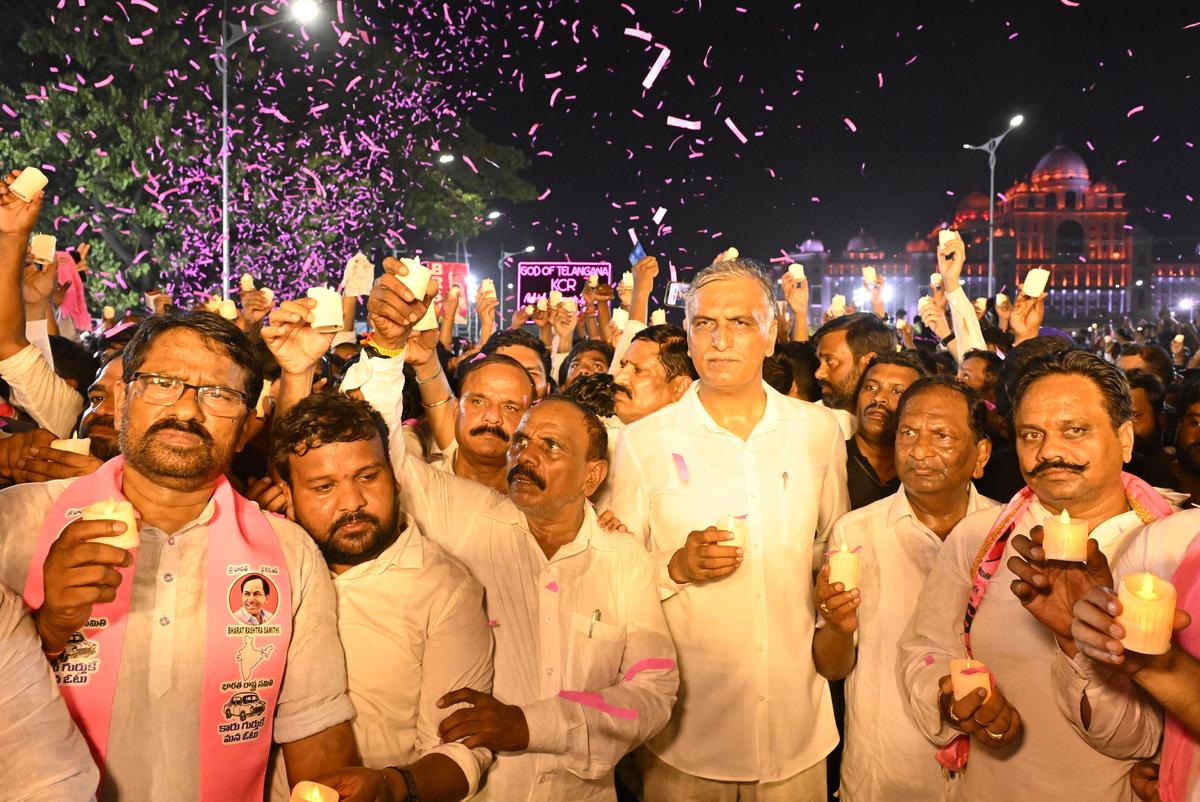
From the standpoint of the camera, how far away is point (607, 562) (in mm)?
3492

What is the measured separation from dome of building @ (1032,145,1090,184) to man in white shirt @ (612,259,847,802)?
128 meters

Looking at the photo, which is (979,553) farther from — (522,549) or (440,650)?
(440,650)

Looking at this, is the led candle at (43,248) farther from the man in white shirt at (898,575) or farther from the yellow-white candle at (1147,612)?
the yellow-white candle at (1147,612)

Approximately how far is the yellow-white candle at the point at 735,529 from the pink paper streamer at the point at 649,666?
0.43 metres

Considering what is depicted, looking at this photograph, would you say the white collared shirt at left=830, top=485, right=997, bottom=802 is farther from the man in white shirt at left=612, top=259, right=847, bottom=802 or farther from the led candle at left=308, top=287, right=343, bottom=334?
the led candle at left=308, top=287, right=343, bottom=334

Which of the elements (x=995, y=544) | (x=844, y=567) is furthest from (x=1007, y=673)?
(x=844, y=567)

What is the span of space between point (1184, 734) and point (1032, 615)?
527 mm

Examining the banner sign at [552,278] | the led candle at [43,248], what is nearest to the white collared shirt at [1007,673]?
the led candle at [43,248]

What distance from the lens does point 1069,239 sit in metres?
121

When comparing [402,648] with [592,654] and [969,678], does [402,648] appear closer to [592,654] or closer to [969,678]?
[592,654]

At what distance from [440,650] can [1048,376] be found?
211 cm

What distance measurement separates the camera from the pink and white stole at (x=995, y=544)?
3.19m

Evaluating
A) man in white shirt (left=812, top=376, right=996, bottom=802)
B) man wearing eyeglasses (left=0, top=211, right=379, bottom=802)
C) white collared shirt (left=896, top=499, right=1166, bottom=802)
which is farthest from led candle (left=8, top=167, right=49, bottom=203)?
white collared shirt (left=896, top=499, right=1166, bottom=802)

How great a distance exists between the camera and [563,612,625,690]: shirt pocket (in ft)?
11.0
